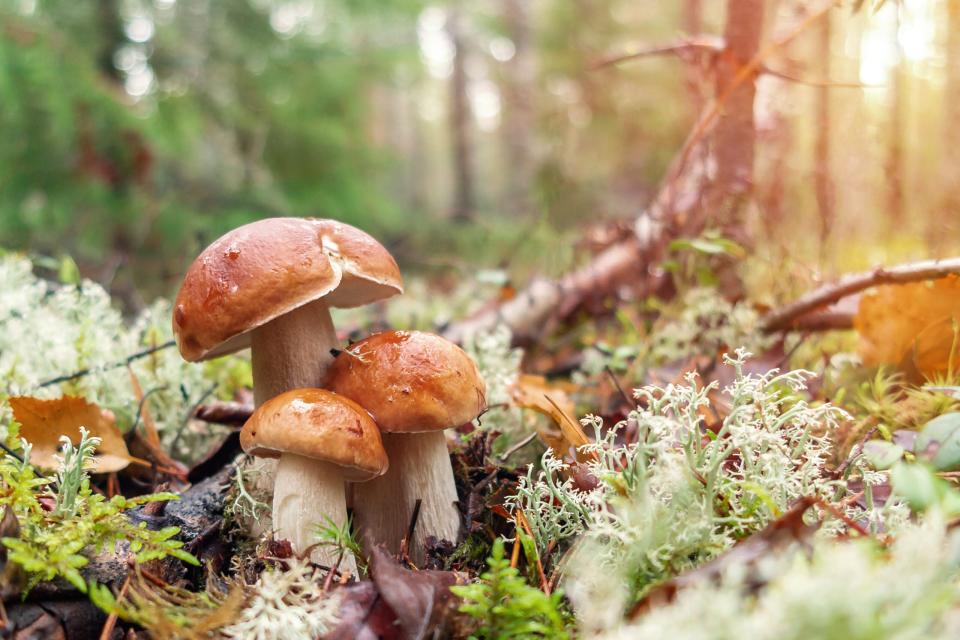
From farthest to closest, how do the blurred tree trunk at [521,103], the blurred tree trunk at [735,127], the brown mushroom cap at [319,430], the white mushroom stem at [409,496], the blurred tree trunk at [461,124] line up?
1. the blurred tree trunk at [461,124]
2. the blurred tree trunk at [521,103]
3. the blurred tree trunk at [735,127]
4. the white mushroom stem at [409,496]
5. the brown mushroom cap at [319,430]

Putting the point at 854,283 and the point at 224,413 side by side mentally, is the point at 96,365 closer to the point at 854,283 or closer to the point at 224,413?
the point at 224,413

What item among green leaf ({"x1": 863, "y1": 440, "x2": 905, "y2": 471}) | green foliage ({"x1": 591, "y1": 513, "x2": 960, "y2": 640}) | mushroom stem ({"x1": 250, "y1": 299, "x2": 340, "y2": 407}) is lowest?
green leaf ({"x1": 863, "y1": 440, "x2": 905, "y2": 471})

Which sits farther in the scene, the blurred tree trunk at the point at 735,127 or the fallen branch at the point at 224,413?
the blurred tree trunk at the point at 735,127

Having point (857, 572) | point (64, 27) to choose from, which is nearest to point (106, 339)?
point (857, 572)

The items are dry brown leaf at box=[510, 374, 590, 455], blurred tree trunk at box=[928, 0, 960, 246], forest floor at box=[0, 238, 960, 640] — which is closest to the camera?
forest floor at box=[0, 238, 960, 640]

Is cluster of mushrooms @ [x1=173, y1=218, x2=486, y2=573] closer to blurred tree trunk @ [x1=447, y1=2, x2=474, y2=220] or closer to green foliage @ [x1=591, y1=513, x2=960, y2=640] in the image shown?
green foliage @ [x1=591, y1=513, x2=960, y2=640]

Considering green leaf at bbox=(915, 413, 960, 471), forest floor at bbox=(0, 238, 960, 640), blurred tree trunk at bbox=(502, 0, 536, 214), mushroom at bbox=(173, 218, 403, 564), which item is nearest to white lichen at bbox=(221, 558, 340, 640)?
forest floor at bbox=(0, 238, 960, 640)

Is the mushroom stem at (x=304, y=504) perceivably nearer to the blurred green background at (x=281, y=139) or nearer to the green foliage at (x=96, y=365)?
the green foliage at (x=96, y=365)

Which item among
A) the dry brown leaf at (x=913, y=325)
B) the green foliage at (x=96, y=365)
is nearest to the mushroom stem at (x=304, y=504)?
the green foliage at (x=96, y=365)
